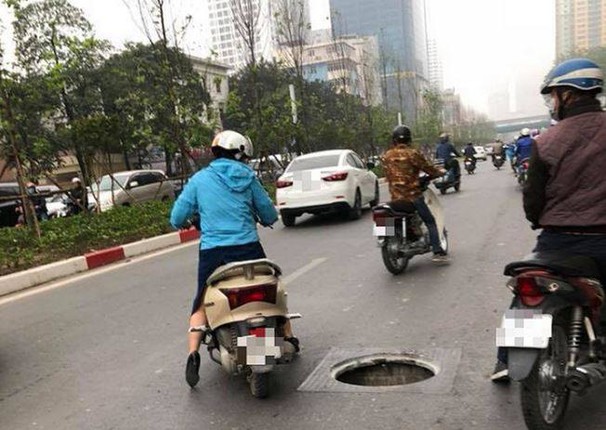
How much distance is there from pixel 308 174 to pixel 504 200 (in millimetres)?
4527

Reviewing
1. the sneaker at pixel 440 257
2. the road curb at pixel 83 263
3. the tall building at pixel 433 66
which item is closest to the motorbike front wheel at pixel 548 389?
the sneaker at pixel 440 257

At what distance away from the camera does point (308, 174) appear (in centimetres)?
1223

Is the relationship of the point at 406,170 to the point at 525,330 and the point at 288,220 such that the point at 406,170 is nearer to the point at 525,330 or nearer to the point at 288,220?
the point at 525,330

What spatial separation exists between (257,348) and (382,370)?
1009mm

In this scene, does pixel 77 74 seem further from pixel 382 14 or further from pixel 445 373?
pixel 445 373

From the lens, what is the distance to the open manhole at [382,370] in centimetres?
403

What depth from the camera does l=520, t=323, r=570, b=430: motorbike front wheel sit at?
2.88 m

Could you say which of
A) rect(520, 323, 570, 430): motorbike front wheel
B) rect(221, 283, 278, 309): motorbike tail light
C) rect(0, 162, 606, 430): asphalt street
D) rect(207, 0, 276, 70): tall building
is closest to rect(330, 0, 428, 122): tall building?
rect(207, 0, 276, 70): tall building

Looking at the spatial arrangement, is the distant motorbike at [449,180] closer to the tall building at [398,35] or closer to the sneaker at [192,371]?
the sneaker at [192,371]

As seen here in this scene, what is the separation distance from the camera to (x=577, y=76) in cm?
308

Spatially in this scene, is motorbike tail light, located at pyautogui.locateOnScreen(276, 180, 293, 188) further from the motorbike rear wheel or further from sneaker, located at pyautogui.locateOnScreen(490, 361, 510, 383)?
sneaker, located at pyautogui.locateOnScreen(490, 361, 510, 383)

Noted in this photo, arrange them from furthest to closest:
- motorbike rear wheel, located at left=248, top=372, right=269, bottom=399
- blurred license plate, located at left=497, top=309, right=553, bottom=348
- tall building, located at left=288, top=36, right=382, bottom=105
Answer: tall building, located at left=288, top=36, right=382, bottom=105 → motorbike rear wheel, located at left=248, top=372, right=269, bottom=399 → blurred license plate, located at left=497, top=309, right=553, bottom=348

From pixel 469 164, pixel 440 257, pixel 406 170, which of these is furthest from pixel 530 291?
pixel 469 164

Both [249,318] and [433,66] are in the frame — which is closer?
[249,318]
